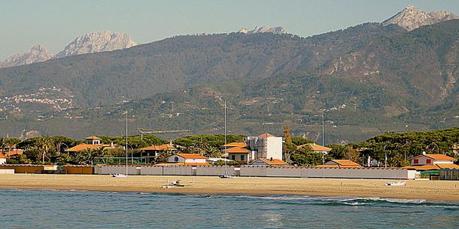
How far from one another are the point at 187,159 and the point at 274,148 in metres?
14.0

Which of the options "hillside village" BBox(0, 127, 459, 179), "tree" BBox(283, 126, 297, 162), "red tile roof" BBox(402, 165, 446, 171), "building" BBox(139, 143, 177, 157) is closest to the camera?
"red tile roof" BBox(402, 165, 446, 171)

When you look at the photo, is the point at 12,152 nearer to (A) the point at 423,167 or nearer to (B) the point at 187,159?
(B) the point at 187,159

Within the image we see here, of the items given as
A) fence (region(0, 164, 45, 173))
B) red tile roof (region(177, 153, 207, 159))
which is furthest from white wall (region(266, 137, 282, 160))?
fence (region(0, 164, 45, 173))

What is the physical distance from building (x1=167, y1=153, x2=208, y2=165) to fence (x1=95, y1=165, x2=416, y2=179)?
9242 mm

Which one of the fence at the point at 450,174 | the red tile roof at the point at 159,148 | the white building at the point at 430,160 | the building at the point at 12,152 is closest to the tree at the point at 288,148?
the red tile roof at the point at 159,148

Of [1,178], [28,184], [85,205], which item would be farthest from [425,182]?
[1,178]

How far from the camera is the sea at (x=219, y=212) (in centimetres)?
4794

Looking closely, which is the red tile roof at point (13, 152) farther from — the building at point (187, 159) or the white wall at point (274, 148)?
the white wall at point (274, 148)

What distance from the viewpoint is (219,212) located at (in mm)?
53875

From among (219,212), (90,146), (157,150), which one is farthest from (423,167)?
(90,146)

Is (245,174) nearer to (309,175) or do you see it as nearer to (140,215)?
(309,175)

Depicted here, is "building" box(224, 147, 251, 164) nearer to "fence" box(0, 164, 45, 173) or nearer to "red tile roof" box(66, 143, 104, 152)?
"red tile roof" box(66, 143, 104, 152)

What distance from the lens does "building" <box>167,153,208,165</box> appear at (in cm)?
10106

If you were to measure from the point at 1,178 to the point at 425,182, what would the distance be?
129 feet
